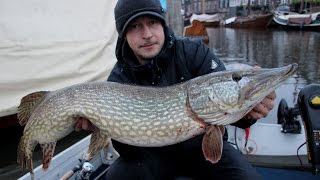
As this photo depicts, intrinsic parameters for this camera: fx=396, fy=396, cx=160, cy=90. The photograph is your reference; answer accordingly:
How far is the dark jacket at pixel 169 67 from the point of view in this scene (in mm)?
2307

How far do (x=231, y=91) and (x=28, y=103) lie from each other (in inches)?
46.3

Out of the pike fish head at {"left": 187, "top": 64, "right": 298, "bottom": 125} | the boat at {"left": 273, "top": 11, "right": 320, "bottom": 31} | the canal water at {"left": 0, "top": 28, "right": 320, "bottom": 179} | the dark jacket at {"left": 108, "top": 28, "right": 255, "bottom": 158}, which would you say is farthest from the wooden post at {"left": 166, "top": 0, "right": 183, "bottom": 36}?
the boat at {"left": 273, "top": 11, "right": 320, "bottom": 31}

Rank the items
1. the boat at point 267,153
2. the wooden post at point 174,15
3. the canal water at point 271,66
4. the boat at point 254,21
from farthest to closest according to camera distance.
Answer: the boat at point 254,21
the wooden post at point 174,15
the canal water at point 271,66
the boat at point 267,153

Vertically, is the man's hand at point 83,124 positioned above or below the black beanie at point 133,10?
below

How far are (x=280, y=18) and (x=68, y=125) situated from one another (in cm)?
3074

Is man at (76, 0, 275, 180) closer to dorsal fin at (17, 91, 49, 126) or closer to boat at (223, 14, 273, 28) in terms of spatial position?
dorsal fin at (17, 91, 49, 126)

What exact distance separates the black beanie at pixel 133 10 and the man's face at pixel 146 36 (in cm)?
3

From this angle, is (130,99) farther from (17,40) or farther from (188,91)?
(17,40)

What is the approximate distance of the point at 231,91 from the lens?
6.38 ft

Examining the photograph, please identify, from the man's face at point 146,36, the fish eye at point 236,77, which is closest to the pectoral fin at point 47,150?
the man's face at point 146,36

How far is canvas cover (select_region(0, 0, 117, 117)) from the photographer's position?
12.4 feet

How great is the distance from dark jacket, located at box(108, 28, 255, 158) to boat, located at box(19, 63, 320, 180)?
0.81 meters

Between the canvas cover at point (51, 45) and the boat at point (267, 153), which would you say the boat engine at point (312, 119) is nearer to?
the boat at point (267, 153)

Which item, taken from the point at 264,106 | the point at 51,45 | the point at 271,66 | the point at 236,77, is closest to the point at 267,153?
the point at 264,106
